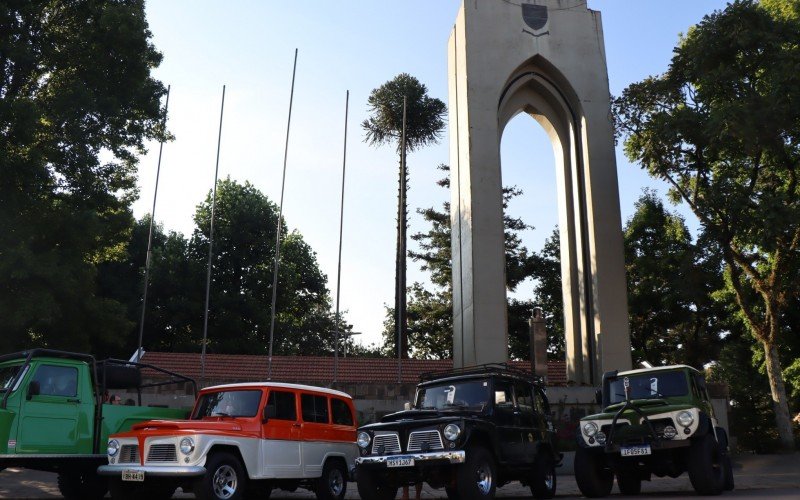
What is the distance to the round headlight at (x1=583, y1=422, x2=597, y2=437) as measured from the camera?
12875 mm

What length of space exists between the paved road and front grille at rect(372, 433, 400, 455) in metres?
2.81

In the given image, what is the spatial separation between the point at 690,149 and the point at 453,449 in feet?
55.5

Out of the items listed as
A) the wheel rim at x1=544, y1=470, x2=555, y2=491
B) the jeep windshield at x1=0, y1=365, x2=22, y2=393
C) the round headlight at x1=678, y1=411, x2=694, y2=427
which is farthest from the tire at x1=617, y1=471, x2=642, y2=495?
the jeep windshield at x1=0, y1=365, x2=22, y2=393

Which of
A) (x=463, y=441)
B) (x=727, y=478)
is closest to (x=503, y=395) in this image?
(x=463, y=441)

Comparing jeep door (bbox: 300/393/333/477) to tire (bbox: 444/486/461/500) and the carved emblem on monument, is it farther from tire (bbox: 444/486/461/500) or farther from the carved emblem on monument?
the carved emblem on monument

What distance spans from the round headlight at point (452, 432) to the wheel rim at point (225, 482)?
3.09m

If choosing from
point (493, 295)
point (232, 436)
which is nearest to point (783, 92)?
point (493, 295)

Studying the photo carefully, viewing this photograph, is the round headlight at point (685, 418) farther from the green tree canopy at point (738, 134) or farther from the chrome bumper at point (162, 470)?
the green tree canopy at point (738, 134)

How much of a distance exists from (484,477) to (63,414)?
6539 mm

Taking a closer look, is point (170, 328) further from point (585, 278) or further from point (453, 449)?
point (453, 449)

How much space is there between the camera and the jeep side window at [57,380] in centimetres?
1141

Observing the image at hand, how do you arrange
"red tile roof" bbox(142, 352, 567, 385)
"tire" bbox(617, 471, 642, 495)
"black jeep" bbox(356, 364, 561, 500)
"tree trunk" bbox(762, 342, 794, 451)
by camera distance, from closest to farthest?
"black jeep" bbox(356, 364, 561, 500), "tire" bbox(617, 471, 642, 495), "tree trunk" bbox(762, 342, 794, 451), "red tile roof" bbox(142, 352, 567, 385)

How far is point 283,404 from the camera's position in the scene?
38.7 feet

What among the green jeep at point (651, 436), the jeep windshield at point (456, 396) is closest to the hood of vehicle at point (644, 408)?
the green jeep at point (651, 436)
